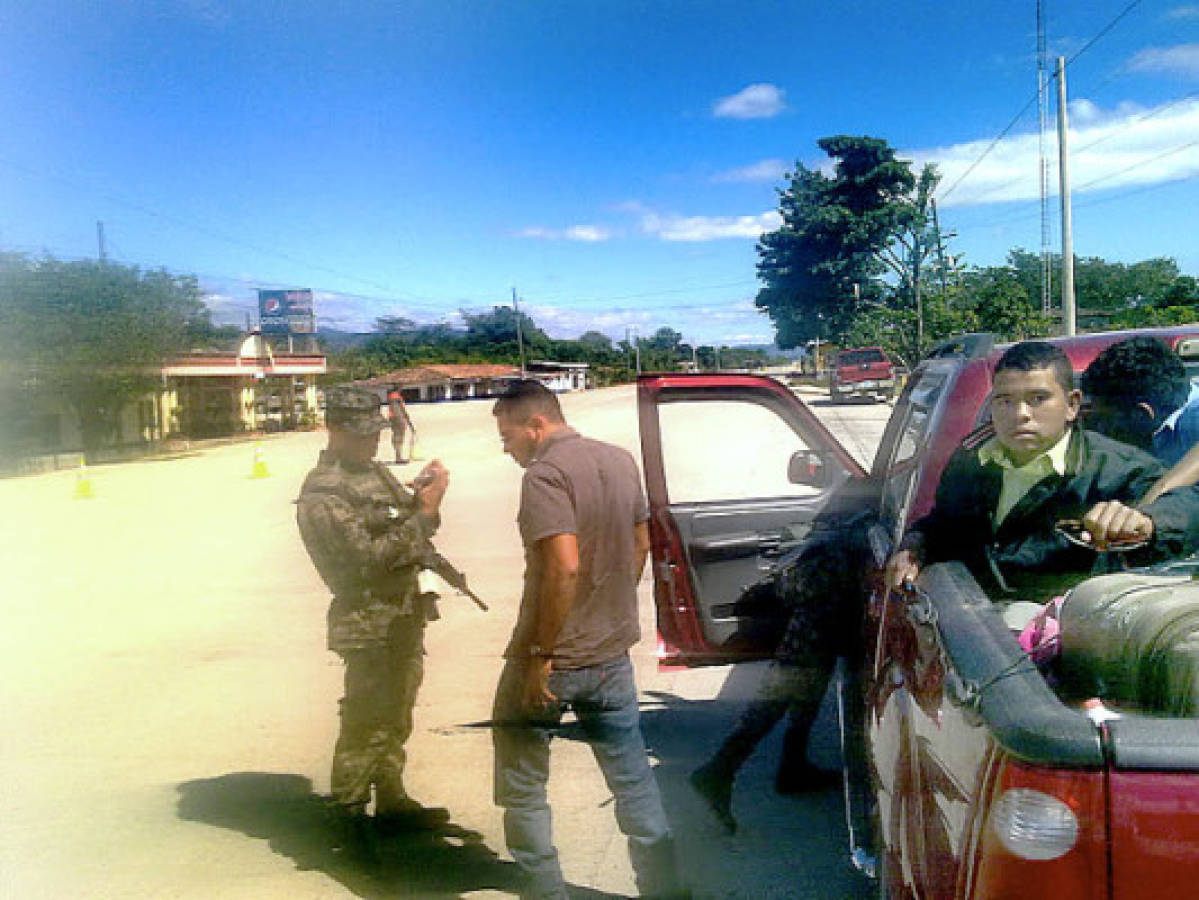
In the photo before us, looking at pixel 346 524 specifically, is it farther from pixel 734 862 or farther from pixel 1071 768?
pixel 1071 768

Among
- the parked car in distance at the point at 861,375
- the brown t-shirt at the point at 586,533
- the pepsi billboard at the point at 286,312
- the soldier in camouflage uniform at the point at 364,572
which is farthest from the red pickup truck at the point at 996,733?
the pepsi billboard at the point at 286,312

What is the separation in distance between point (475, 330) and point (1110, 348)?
64892 millimetres

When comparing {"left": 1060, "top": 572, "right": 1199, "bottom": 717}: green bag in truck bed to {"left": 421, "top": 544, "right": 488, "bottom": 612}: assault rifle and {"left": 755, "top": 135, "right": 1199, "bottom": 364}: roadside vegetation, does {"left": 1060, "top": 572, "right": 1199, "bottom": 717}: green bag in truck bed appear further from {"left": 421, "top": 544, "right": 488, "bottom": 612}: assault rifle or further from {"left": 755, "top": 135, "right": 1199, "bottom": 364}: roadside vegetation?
{"left": 755, "top": 135, "right": 1199, "bottom": 364}: roadside vegetation

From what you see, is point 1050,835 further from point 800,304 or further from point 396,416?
point 396,416

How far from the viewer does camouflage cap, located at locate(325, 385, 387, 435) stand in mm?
3713

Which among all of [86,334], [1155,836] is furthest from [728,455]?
[1155,836]

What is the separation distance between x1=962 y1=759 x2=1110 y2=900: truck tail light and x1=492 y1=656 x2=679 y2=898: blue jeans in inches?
71.9

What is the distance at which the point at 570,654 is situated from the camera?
3219 mm

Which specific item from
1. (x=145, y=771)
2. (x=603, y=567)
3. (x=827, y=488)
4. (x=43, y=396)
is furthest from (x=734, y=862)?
(x=43, y=396)

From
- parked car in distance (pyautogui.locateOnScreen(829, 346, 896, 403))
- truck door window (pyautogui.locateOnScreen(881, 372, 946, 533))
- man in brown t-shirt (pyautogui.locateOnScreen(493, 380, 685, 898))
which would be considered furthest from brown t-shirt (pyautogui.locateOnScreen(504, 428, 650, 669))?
parked car in distance (pyautogui.locateOnScreen(829, 346, 896, 403))

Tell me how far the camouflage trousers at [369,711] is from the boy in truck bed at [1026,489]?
5.98ft

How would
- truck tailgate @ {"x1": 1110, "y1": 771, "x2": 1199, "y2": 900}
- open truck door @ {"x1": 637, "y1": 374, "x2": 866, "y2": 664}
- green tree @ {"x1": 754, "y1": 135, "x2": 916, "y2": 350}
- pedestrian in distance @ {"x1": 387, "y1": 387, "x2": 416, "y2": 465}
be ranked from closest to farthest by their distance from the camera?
truck tailgate @ {"x1": 1110, "y1": 771, "x2": 1199, "y2": 900} → open truck door @ {"x1": 637, "y1": 374, "x2": 866, "y2": 664} → green tree @ {"x1": 754, "y1": 135, "x2": 916, "y2": 350} → pedestrian in distance @ {"x1": 387, "y1": 387, "x2": 416, "y2": 465}

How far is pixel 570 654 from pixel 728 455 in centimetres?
1900

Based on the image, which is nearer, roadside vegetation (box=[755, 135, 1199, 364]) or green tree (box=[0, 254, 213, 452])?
roadside vegetation (box=[755, 135, 1199, 364])
